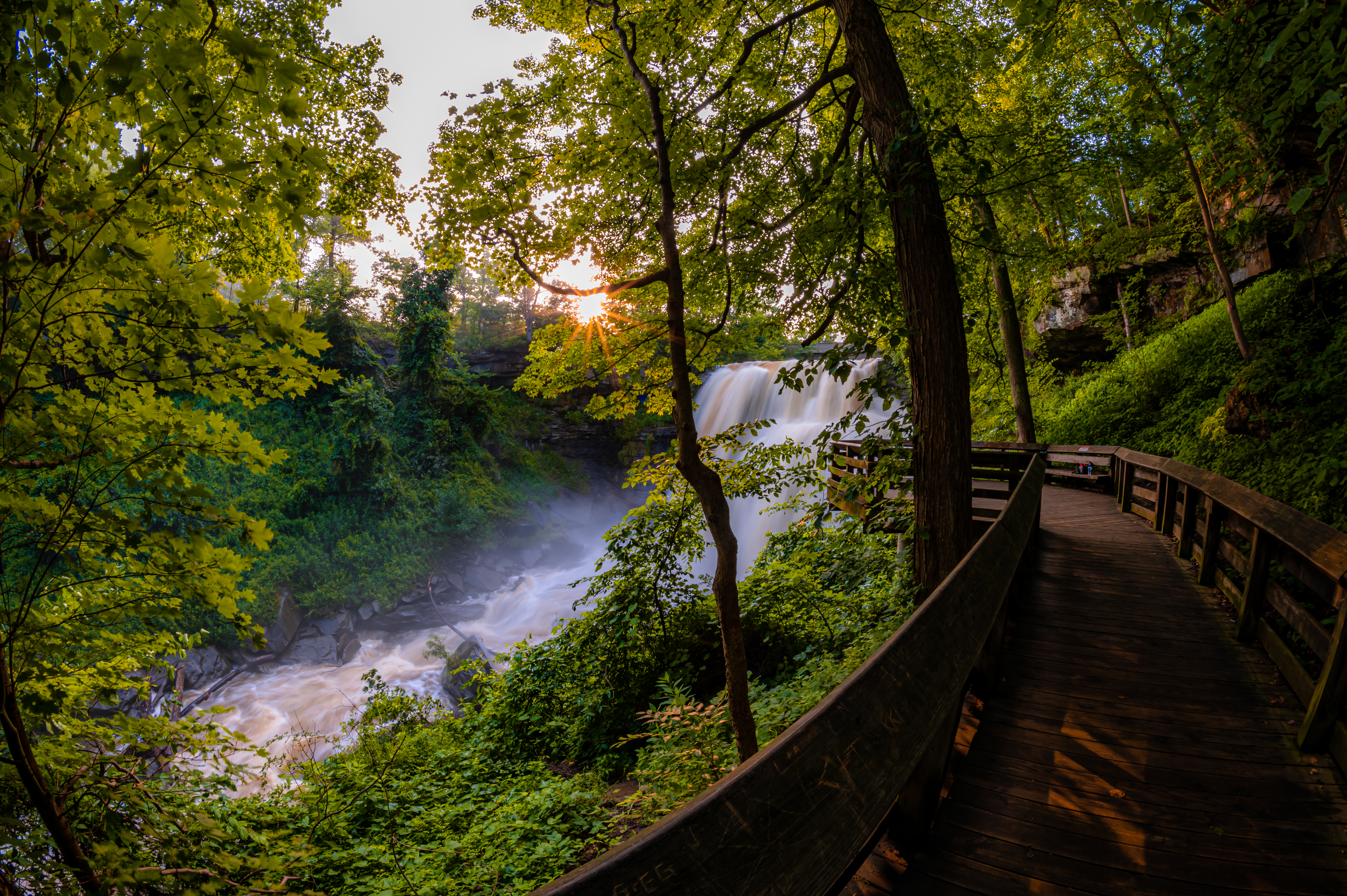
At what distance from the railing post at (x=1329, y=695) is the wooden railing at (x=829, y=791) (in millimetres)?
1783

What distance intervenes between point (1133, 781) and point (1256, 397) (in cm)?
973

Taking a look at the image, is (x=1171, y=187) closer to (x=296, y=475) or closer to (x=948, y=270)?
(x=948, y=270)

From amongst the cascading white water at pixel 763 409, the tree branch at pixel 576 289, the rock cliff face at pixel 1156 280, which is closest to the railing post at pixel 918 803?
the tree branch at pixel 576 289

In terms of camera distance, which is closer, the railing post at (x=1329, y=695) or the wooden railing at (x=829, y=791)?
the wooden railing at (x=829, y=791)

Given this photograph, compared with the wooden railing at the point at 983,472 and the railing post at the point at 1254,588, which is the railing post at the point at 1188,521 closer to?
the wooden railing at the point at 983,472

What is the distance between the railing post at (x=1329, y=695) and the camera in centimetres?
255

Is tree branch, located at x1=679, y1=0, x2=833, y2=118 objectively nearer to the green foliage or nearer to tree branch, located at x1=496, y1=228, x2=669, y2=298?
tree branch, located at x1=496, y1=228, x2=669, y2=298

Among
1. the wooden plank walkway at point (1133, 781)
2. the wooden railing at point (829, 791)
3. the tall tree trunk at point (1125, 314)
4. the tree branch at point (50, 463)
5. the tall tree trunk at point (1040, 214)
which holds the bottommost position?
the wooden plank walkway at point (1133, 781)

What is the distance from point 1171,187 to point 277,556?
31.4m

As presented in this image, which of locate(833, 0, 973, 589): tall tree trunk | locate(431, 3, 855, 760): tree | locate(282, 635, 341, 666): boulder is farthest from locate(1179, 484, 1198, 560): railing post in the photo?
locate(282, 635, 341, 666): boulder

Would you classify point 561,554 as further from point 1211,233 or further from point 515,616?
point 1211,233

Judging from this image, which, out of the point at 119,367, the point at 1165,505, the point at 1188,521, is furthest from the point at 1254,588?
the point at 119,367

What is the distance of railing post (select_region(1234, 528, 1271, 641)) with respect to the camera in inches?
140

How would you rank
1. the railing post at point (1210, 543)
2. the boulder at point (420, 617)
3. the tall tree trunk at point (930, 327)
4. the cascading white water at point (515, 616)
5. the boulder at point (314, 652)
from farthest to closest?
1. the boulder at point (420, 617)
2. the boulder at point (314, 652)
3. the cascading white water at point (515, 616)
4. the railing post at point (1210, 543)
5. the tall tree trunk at point (930, 327)
